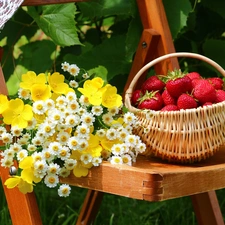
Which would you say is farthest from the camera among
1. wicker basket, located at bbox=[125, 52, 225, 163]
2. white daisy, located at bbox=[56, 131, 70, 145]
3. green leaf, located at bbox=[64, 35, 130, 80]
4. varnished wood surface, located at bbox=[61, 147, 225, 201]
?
green leaf, located at bbox=[64, 35, 130, 80]

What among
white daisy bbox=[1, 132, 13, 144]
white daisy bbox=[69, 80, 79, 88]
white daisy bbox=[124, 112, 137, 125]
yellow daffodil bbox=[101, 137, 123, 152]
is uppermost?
white daisy bbox=[69, 80, 79, 88]

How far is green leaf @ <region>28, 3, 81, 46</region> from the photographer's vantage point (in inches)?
80.4

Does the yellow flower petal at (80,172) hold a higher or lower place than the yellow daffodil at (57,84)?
lower

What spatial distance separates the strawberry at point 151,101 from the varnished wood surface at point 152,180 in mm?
152

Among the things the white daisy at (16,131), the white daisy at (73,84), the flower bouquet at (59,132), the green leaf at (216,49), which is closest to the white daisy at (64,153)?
the flower bouquet at (59,132)

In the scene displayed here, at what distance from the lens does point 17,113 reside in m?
1.63

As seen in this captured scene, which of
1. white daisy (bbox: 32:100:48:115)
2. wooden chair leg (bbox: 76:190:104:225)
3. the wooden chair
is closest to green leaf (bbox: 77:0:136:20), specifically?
the wooden chair

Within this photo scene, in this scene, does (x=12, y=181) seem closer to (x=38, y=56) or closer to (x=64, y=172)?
(x=64, y=172)

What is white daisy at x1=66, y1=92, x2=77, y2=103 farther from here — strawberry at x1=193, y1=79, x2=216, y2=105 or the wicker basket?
strawberry at x1=193, y1=79, x2=216, y2=105

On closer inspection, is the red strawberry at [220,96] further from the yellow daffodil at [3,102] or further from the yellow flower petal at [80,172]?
the yellow daffodil at [3,102]

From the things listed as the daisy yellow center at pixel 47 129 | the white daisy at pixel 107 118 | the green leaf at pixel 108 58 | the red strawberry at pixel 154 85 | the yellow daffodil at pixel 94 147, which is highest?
the daisy yellow center at pixel 47 129

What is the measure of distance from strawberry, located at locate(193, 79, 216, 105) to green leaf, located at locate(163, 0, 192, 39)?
42cm

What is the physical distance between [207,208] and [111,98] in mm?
488

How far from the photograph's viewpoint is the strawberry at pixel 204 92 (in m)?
1.74
